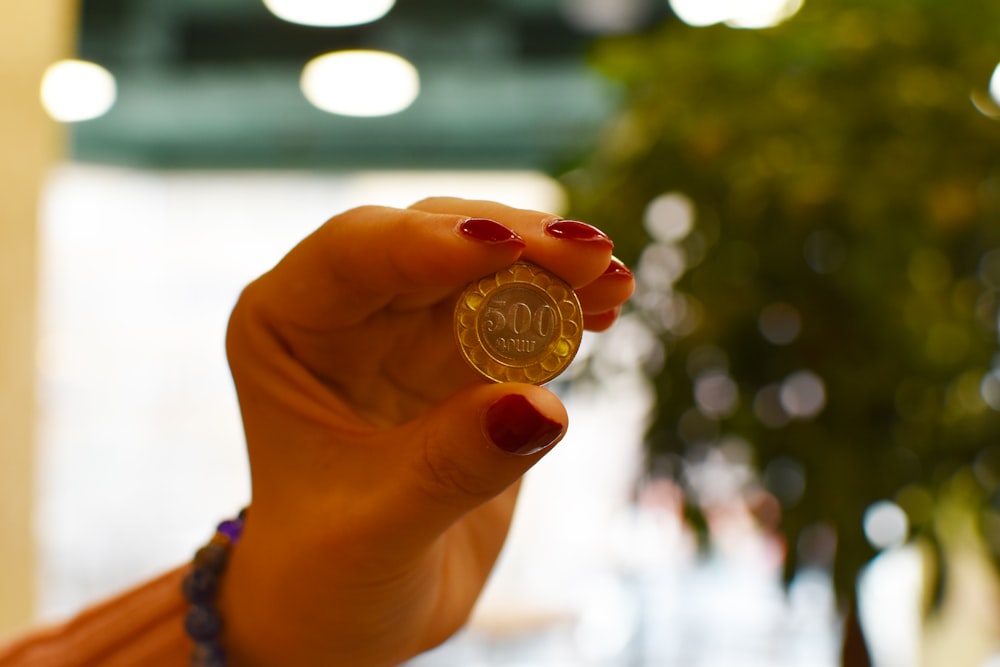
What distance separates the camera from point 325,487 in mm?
523

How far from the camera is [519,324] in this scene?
0.51 metres

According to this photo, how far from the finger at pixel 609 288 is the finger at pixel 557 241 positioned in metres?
0.03

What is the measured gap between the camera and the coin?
501mm

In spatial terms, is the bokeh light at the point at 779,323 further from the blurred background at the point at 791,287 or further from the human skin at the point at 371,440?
the human skin at the point at 371,440

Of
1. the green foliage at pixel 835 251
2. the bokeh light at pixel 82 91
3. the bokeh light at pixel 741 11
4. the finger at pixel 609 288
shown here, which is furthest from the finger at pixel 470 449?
the bokeh light at pixel 82 91

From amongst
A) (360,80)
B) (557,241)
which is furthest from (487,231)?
(360,80)

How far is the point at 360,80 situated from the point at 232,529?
4145 millimetres

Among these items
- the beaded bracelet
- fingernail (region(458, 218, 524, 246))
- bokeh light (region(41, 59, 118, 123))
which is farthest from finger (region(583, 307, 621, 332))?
bokeh light (region(41, 59, 118, 123))

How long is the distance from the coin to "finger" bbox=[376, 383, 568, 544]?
5 cm

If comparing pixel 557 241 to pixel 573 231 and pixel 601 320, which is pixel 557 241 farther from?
pixel 601 320

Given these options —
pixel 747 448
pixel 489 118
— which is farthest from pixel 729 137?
pixel 489 118

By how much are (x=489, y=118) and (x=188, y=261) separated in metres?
2.30

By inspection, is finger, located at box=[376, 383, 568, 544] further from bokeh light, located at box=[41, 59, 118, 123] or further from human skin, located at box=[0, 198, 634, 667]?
bokeh light, located at box=[41, 59, 118, 123]

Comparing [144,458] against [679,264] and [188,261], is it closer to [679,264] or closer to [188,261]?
[188,261]
